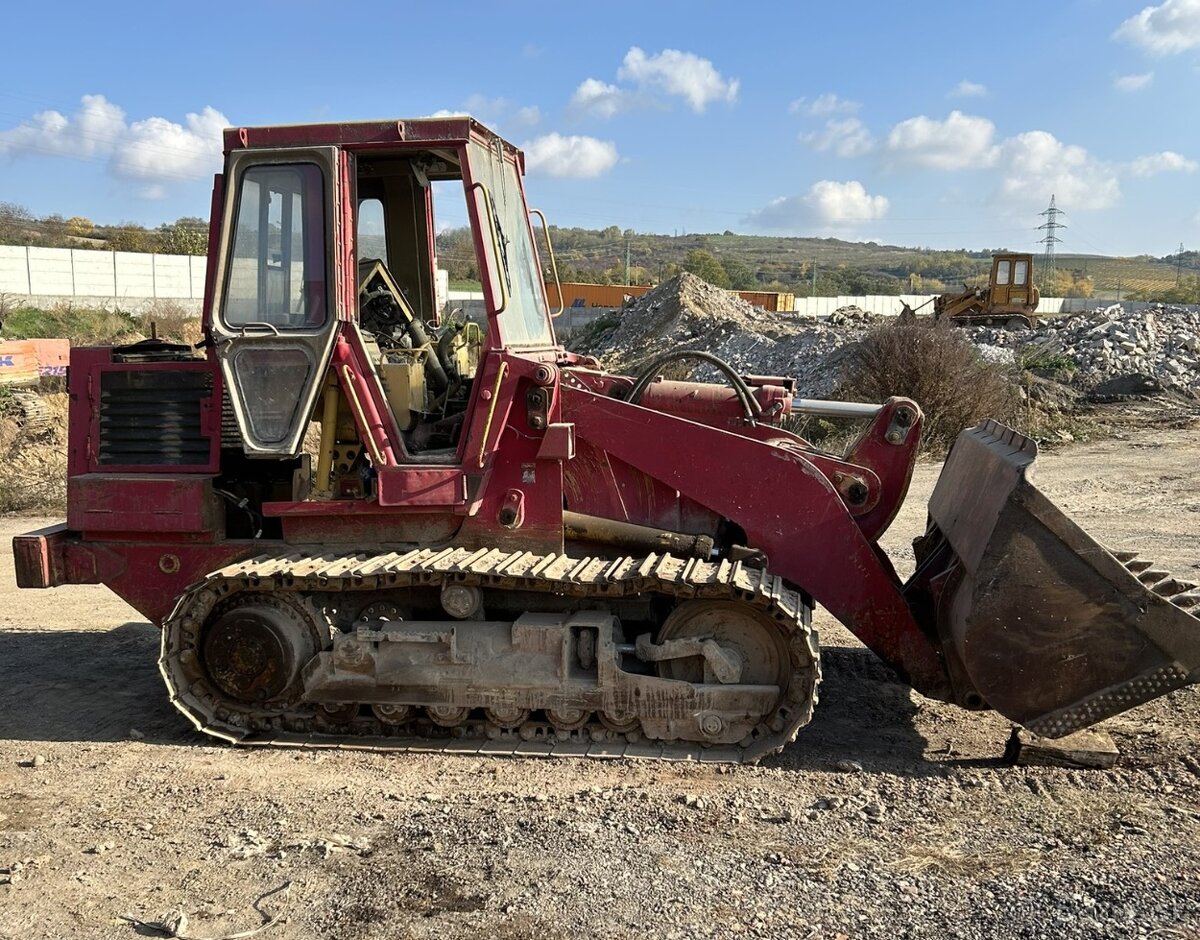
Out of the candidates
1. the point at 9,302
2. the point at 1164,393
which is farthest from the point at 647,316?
the point at 9,302

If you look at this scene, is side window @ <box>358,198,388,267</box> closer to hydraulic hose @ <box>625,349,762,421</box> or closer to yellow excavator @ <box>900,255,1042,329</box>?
hydraulic hose @ <box>625,349,762,421</box>

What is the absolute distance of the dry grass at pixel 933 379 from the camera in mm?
16422

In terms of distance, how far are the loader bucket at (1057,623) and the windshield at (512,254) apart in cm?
273

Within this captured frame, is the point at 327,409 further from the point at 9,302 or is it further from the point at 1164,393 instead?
the point at 9,302

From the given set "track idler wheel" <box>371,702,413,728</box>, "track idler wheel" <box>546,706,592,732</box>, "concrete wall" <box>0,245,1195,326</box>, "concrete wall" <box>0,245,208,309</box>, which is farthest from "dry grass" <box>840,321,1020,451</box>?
"concrete wall" <box>0,245,208,309</box>

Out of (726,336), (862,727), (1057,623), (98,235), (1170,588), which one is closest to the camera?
(1057,623)

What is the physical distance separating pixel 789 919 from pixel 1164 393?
67.9 feet

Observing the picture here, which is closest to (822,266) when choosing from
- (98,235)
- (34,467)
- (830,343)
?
(98,235)

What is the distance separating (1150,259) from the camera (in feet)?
412

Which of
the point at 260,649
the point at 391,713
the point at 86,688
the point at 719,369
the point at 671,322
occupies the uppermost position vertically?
the point at 719,369

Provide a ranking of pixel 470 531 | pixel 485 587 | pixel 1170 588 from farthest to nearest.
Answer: pixel 470 531 → pixel 485 587 → pixel 1170 588

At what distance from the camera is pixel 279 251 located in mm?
5652

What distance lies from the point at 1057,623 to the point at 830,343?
1686 cm

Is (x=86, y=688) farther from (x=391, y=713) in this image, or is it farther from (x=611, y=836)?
(x=611, y=836)
